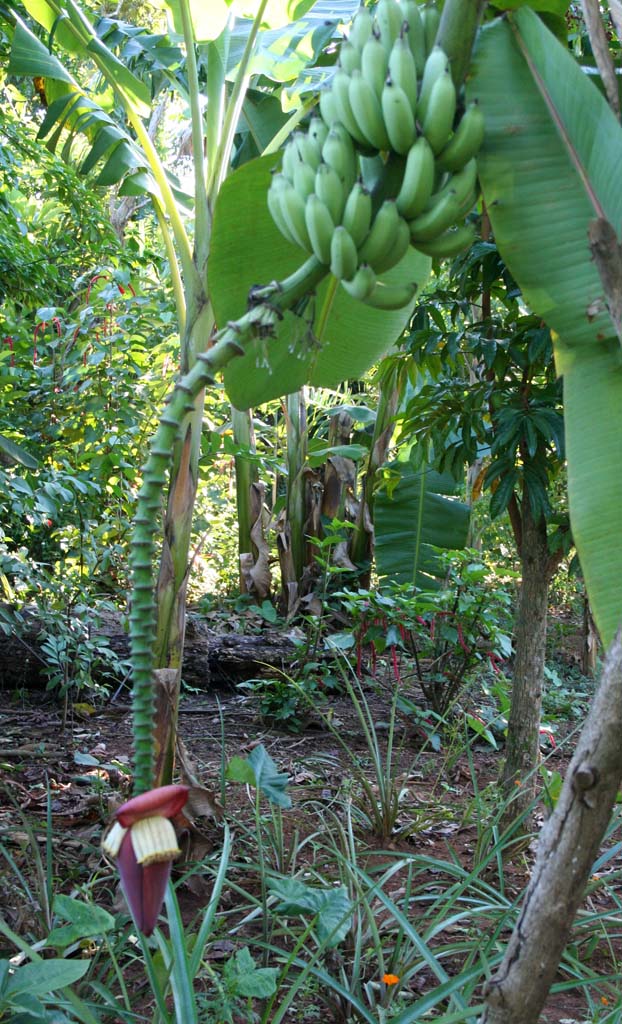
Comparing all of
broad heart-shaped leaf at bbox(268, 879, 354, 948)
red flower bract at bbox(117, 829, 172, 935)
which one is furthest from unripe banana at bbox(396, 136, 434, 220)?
broad heart-shaped leaf at bbox(268, 879, 354, 948)

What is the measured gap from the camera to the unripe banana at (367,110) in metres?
0.91

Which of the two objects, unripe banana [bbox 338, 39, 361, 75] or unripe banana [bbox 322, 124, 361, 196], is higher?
unripe banana [bbox 338, 39, 361, 75]

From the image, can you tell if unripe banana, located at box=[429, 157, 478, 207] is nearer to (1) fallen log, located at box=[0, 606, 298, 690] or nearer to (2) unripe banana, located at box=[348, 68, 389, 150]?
(2) unripe banana, located at box=[348, 68, 389, 150]

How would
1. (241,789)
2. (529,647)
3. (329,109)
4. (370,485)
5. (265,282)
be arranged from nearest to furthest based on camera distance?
(329,109) < (265,282) < (529,647) < (241,789) < (370,485)

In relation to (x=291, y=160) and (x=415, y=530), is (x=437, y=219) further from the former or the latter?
(x=415, y=530)

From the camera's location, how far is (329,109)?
95 centimetres

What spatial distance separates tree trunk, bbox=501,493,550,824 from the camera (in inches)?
97.8

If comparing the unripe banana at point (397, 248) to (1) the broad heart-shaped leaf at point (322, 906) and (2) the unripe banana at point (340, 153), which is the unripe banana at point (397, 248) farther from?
(1) the broad heart-shaped leaf at point (322, 906)

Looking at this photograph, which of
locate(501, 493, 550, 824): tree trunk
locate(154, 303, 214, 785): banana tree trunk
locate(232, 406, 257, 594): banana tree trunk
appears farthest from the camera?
locate(232, 406, 257, 594): banana tree trunk

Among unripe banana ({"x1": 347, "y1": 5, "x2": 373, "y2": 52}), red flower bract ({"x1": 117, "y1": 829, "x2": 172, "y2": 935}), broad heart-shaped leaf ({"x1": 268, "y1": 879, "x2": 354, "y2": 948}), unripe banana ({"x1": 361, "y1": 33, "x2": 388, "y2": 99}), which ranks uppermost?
unripe banana ({"x1": 347, "y1": 5, "x2": 373, "y2": 52})

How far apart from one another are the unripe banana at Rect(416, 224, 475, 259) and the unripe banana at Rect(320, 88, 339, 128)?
0.58 feet

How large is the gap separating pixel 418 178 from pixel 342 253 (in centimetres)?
13

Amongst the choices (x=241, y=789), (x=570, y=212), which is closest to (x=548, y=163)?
(x=570, y=212)

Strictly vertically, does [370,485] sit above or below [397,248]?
above
